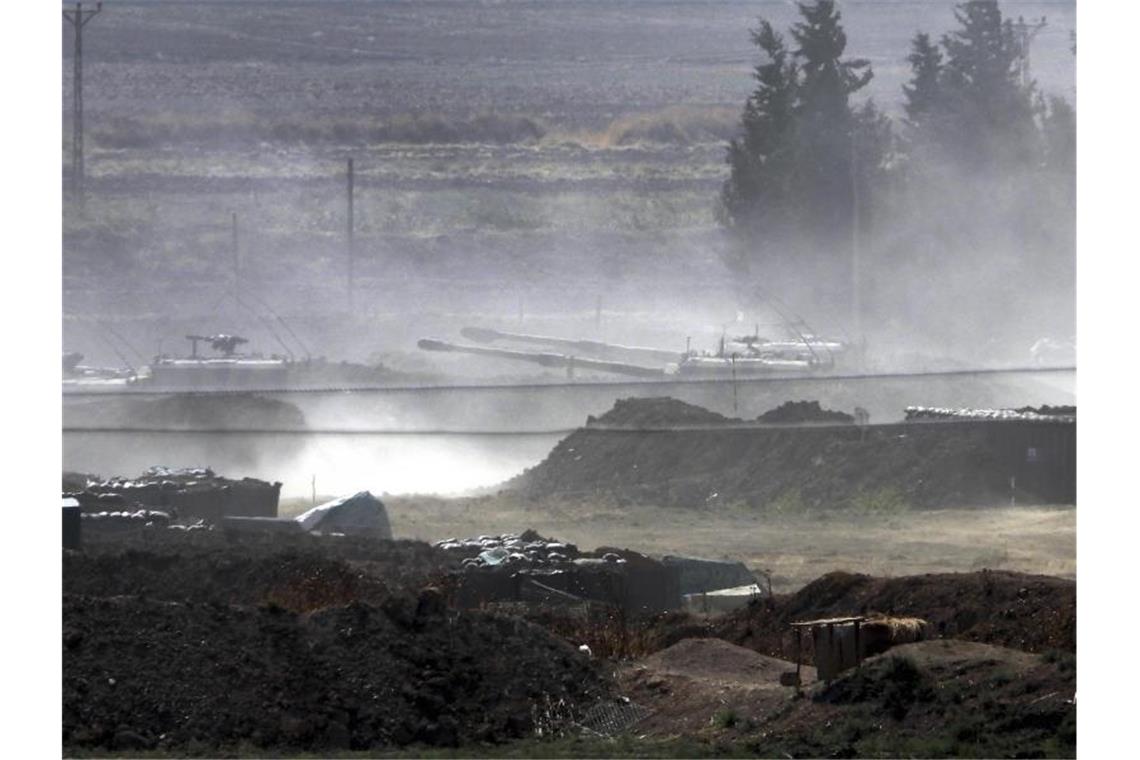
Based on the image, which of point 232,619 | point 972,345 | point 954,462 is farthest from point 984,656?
point 972,345

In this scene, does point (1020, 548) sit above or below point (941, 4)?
below

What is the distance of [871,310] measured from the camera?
6306 centimetres

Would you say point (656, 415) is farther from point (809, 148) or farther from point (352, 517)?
point (809, 148)

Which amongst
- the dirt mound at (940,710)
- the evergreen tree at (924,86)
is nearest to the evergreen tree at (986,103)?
the evergreen tree at (924,86)

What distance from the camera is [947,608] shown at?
20656 millimetres

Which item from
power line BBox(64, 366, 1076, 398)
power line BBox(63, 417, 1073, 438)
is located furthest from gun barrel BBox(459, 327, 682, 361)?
power line BBox(63, 417, 1073, 438)

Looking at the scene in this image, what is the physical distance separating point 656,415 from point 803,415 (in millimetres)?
2447

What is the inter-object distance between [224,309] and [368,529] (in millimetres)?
34620

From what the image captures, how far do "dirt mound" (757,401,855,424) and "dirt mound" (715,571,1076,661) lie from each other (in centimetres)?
1585

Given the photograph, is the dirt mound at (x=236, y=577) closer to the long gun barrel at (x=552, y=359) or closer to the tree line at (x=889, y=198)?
the long gun barrel at (x=552, y=359)

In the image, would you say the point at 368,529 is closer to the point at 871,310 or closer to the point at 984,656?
the point at 984,656

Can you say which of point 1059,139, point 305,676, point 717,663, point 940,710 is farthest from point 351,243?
point 940,710

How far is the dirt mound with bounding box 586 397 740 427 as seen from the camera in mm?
38906

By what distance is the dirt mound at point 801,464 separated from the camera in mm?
35125
